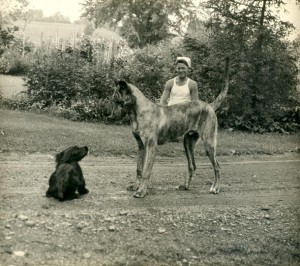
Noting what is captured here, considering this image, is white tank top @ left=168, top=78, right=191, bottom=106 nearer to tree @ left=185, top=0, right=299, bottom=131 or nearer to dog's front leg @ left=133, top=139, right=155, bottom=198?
dog's front leg @ left=133, top=139, right=155, bottom=198

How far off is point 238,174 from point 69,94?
10.1 metres

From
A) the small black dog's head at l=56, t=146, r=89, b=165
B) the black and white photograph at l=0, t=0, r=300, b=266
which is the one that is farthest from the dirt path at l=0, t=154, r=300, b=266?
the small black dog's head at l=56, t=146, r=89, b=165

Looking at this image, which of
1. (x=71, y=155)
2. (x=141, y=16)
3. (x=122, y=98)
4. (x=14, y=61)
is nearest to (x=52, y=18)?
(x=141, y=16)

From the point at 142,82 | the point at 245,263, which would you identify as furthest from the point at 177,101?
the point at 142,82

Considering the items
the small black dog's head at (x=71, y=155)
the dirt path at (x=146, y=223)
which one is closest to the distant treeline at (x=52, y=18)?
the dirt path at (x=146, y=223)

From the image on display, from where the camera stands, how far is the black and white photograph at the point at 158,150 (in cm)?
585

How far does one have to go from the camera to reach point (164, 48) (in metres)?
20.8

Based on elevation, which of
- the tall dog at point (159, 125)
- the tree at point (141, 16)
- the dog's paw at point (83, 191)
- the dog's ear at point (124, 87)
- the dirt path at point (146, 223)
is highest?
the tree at point (141, 16)

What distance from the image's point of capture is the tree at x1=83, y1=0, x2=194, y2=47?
100 ft

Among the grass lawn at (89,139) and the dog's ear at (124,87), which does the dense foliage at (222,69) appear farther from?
the dog's ear at (124,87)

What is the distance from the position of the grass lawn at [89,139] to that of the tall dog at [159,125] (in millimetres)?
3632

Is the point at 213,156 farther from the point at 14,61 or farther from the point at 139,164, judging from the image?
the point at 14,61

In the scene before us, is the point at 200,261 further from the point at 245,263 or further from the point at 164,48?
the point at 164,48

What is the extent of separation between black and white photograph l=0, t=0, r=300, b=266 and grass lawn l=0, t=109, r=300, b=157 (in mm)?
54
